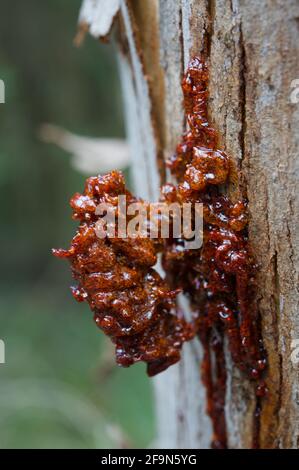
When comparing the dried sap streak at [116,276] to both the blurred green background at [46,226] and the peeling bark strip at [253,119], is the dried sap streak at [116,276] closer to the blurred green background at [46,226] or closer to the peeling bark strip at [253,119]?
the peeling bark strip at [253,119]

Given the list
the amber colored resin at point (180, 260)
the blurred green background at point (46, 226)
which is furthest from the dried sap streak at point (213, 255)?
the blurred green background at point (46, 226)

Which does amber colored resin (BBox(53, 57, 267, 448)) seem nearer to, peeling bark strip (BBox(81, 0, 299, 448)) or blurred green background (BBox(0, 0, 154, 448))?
peeling bark strip (BBox(81, 0, 299, 448))

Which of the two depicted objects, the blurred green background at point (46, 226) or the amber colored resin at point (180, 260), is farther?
the blurred green background at point (46, 226)

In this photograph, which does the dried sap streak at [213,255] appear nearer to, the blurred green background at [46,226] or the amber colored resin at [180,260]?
the amber colored resin at [180,260]

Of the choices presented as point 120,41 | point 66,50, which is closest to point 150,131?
point 120,41

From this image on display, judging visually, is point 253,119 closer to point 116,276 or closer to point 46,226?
point 116,276

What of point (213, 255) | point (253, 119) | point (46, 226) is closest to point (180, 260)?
point (213, 255)
